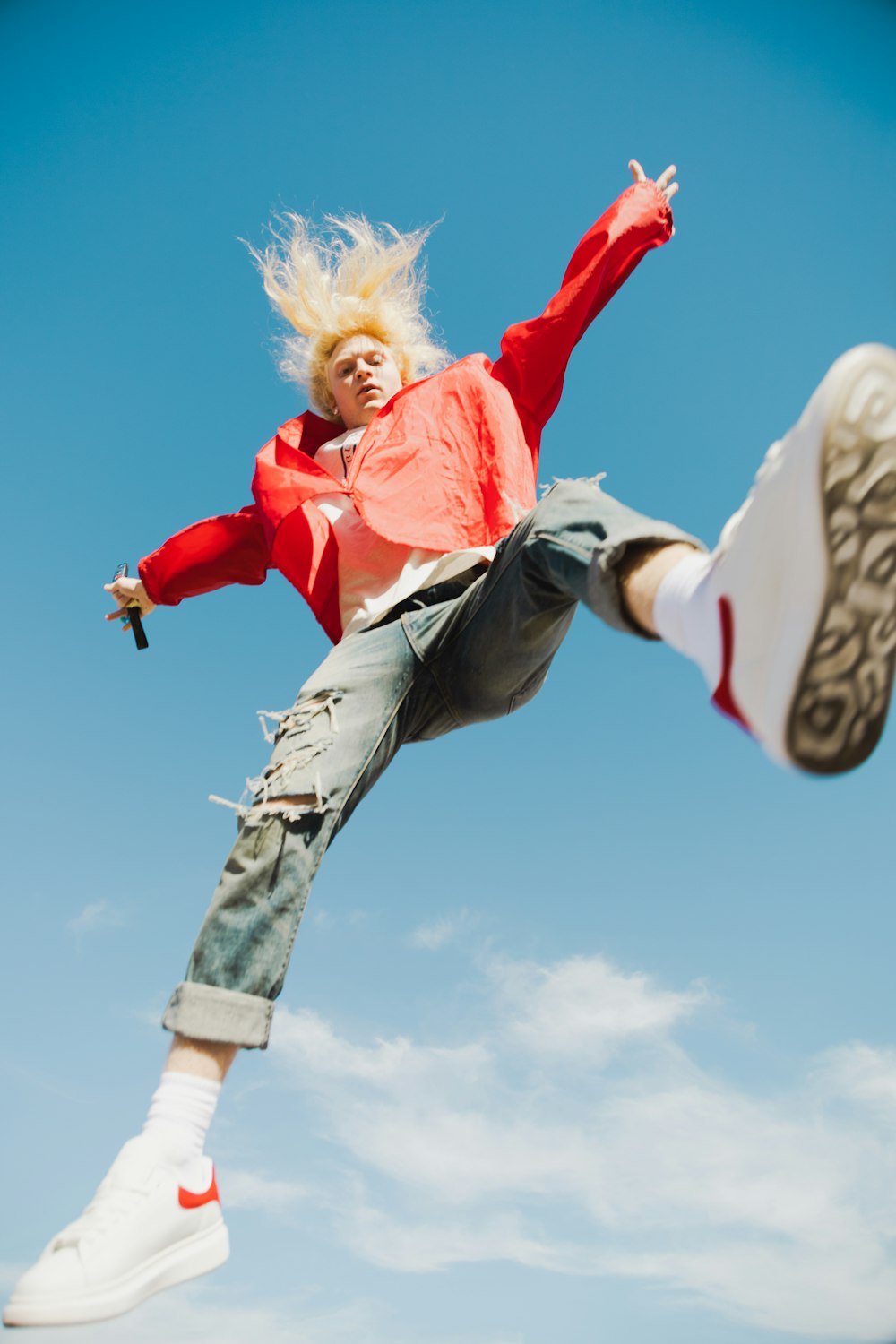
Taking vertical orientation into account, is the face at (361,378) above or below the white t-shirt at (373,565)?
above

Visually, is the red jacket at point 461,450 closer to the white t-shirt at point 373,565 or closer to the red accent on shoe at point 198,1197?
the white t-shirt at point 373,565

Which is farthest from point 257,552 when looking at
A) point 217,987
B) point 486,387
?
point 217,987

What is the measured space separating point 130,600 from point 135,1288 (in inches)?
102

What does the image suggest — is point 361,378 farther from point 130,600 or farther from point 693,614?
point 693,614

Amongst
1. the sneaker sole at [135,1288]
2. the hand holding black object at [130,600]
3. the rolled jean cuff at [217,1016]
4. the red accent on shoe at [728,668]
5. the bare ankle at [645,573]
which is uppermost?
the hand holding black object at [130,600]

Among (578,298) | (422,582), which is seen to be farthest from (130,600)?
(578,298)

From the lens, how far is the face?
3.67 m

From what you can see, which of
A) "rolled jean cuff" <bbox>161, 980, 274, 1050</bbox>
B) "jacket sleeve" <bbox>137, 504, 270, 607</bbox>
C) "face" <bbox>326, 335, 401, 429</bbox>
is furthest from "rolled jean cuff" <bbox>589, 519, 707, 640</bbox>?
"jacket sleeve" <bbox>137, 504, 270, 607</bbox>

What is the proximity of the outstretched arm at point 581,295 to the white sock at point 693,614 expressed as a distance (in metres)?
1.43

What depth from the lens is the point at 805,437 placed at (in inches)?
61.6

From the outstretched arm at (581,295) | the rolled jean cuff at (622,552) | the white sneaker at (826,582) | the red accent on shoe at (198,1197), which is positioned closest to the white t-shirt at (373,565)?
the outstretched arm at (581,295)

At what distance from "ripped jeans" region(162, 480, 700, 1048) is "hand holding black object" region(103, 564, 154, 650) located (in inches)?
55.2

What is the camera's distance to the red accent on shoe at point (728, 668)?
166 centimetres

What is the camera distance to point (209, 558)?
3.73 meters
